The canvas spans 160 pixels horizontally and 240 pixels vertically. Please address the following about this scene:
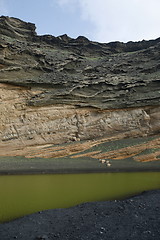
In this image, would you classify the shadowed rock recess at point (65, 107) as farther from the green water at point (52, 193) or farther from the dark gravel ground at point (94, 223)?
the dark gravel ground at point (94, 223)

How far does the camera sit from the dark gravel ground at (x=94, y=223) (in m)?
5.21

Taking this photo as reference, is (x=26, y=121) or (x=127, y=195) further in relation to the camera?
(x=26, y=121)

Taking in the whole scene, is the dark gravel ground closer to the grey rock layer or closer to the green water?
the green water

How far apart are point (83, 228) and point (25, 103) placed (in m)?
19.1

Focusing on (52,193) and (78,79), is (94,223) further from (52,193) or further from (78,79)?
(78,79)

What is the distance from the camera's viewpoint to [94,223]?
239 inches

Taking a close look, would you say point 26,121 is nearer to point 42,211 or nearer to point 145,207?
point 42,211

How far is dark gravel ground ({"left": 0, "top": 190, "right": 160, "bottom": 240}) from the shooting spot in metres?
5.21

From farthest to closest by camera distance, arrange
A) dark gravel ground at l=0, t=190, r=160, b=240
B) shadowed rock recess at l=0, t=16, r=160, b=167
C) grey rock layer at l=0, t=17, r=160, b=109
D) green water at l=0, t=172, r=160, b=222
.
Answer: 1. grey rock layer at l=0, t=17, r=160, b=109
2. shadowed rock recess at l=0, t=16, r=160, b=167
3. green water at l=0, t=172, r=160, b=222
4. dark gravel ground at l=0, t=190, r=160, b=240

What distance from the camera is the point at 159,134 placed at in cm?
2145

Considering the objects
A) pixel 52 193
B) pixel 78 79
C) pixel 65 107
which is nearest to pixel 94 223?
pixel 52 193

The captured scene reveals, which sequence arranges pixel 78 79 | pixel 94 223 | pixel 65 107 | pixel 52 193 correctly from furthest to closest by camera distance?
pixel 78 79 < pixel 65 107 < pixel 52 193 < pixel 94 223

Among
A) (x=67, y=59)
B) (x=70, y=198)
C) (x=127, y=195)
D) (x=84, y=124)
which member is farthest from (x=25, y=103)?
(x=127, y=195)

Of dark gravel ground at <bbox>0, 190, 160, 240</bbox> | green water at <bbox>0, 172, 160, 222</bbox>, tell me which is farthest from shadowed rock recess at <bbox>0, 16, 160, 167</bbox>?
dark gravel ground at <bbox>0, 190, 160, 240</bbox>
